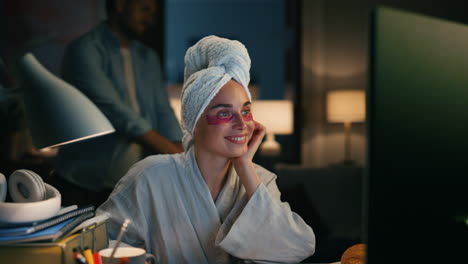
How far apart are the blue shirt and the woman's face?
1.25 m

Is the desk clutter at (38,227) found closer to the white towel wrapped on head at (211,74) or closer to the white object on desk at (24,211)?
the white object on desk at (24,211)

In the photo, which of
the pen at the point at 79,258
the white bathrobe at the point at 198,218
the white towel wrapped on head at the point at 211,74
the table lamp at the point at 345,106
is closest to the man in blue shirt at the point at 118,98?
the white bathrobe at the point at 198,218

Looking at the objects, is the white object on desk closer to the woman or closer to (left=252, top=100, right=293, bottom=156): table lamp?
the woman

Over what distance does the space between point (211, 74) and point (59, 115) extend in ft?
1.39

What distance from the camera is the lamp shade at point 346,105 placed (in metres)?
4.10

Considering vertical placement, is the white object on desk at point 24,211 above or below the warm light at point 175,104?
above

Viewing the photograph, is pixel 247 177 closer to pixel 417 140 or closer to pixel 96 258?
pixel 96 258

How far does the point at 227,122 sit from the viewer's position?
1245 millimetres

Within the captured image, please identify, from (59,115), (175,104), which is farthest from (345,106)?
(59,115)

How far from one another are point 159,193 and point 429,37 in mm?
873

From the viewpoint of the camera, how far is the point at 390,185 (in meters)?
0.59

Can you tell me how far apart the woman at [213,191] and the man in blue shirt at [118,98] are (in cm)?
108

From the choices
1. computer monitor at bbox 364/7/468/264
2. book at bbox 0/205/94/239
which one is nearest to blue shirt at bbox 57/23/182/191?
book at bbox 0/205/94/239

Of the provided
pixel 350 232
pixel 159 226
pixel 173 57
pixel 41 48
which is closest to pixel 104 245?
pixel 159 226
